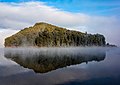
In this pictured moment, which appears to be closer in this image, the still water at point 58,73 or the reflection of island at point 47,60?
the still water at point 58,73

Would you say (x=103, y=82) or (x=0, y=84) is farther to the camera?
(x=103, y=82)

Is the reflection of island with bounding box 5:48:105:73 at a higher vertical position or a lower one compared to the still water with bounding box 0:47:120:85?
lower

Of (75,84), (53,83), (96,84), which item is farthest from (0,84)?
(96,84)

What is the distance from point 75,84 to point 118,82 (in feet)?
23.1

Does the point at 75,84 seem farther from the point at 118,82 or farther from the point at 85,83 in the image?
the point at 118,82

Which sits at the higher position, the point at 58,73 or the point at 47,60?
the point at 58,73

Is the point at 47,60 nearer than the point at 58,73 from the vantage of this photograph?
No

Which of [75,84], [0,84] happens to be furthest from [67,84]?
[0,84]

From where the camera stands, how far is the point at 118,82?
140ft

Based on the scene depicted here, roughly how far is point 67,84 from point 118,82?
8249 millimetres

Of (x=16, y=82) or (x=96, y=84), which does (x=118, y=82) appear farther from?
(x=16, y=82)

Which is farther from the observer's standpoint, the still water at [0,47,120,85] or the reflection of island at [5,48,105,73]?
the reflection of island at [5,48,105,73]

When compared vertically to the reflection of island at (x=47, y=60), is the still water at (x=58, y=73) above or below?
above

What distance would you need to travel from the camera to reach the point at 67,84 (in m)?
40.7
